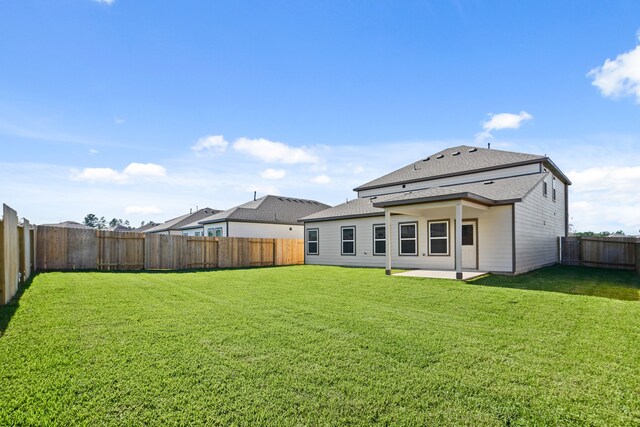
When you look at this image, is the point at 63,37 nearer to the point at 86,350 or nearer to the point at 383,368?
the point at 86,350

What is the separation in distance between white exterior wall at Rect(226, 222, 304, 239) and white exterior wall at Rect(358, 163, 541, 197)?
7338mm

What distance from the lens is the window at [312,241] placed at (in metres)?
18.4

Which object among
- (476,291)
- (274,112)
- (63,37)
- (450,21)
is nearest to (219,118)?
(274,112)

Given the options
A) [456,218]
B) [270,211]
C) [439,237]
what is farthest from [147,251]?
[456,218]

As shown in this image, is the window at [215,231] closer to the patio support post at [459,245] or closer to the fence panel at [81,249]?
the fence panel at [81,249]

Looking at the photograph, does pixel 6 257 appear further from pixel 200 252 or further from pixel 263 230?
pixel 263 230

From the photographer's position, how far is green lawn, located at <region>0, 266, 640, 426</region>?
8.79 feet

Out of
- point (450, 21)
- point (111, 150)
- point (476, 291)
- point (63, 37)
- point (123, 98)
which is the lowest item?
point (476, 291)

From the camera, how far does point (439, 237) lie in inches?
529

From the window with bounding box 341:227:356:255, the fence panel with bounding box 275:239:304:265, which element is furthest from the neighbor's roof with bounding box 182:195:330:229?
the window with bounding box 341:227:356:255

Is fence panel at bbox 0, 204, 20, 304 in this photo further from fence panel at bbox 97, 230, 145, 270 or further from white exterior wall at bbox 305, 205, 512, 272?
white exterior wall at bbox 305, 205, 512, 272

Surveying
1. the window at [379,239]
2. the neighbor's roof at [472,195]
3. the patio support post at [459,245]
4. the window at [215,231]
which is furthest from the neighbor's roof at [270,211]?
the patio support post at [459,245]

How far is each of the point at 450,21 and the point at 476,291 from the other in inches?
354

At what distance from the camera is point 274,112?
14430 millimetres
